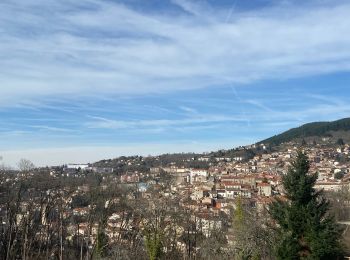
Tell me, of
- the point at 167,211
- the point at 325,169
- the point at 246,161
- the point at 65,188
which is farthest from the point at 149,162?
the point at 167,211

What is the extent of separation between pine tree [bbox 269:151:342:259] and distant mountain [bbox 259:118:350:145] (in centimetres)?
13706

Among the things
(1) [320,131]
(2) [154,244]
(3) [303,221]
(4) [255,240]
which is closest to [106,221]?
(2) [154,244]

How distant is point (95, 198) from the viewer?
117 feet

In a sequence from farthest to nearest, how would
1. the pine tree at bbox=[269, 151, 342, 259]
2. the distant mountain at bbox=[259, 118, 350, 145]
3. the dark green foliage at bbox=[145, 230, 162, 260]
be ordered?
the distant mountain at bbox=[259, 118, 350, 145]
the dark green foliage at bbox=[145, 230, 162, 260]
the pine tree at bbox=[269, 151, 342, 259]

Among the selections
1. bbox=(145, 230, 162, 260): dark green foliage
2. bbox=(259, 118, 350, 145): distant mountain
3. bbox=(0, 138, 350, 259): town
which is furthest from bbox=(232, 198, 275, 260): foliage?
bbox=(259, 118, 350, 145): distant mountain

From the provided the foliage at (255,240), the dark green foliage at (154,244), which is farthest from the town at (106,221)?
the foliage at (255,240)

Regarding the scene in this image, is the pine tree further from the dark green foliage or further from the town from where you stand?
the dark green foliage

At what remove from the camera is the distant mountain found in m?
155

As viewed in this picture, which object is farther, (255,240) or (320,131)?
(320,131)

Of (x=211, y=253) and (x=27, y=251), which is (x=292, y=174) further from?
(x=27, y=251)

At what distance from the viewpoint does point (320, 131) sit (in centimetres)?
15862

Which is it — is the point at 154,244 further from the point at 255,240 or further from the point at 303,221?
the point at 303,221

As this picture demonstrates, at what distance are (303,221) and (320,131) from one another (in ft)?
473

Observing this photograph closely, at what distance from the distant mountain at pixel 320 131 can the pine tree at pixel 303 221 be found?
13706cm
